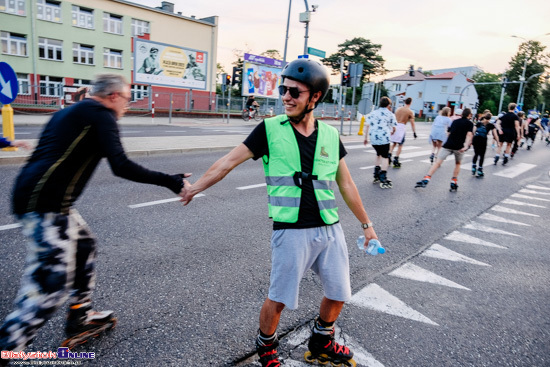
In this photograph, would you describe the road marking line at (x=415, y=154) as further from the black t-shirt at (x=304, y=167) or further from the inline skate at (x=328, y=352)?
the black t-shirt at (x=304, y=167)

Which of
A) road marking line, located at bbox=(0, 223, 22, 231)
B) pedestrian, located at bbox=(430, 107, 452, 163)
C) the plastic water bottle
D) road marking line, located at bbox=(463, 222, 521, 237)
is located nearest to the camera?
the plastic water bottle

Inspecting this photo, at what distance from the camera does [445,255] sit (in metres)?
4.61

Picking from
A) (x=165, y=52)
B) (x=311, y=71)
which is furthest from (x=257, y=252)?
(x=165, y=52)

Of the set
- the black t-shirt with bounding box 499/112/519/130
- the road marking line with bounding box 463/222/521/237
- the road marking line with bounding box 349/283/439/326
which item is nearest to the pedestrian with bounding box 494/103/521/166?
the black t-shirt with bounding box 499/112/519/130

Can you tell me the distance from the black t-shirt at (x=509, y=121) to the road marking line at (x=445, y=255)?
36.5 ft

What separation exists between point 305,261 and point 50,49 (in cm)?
3793

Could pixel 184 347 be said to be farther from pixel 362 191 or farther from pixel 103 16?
pixel 103 16

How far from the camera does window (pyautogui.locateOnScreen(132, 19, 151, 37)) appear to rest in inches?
1490

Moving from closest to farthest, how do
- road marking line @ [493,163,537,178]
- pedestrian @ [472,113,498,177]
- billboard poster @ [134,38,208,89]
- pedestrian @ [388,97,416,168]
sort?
pedestrian @ [472,113,498,177] → pedestrian @ [388,97,416,168] → road marking line @ [493,163,537,178] → billboard poster @ [134,38,208,89]

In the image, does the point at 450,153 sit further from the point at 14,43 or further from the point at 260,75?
the point at 14,43

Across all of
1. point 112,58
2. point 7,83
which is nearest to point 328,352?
point 7,83

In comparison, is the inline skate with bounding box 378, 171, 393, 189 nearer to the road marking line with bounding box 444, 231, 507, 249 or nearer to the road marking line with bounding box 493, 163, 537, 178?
the road marking line with bounding box 444, 231, 507, 249

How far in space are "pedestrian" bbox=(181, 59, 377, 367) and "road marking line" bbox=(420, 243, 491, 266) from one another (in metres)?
2.73

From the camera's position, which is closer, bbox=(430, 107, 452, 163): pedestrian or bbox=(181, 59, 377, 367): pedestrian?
bbox=(181, 59, 377, 367): pedestrian
